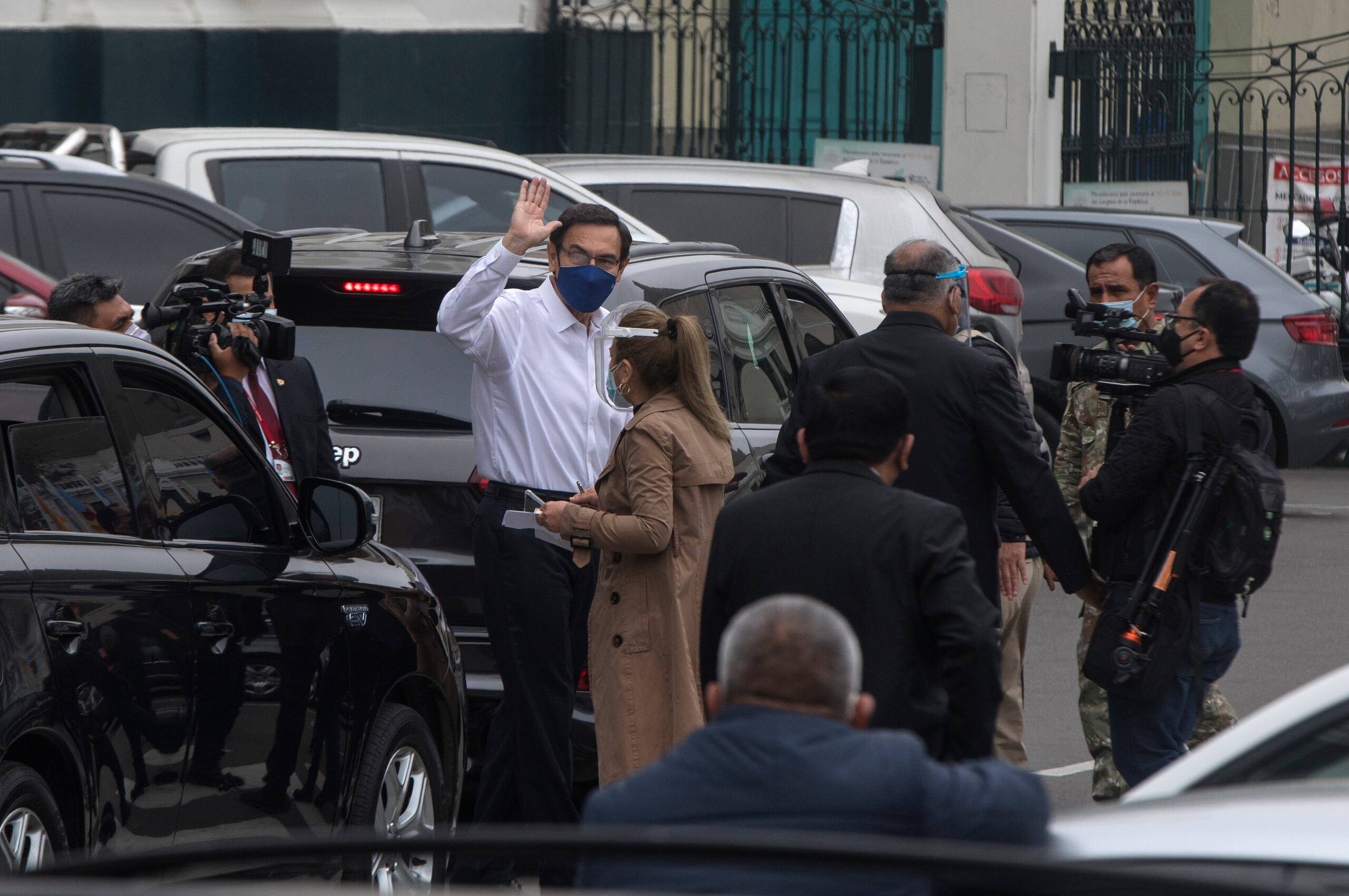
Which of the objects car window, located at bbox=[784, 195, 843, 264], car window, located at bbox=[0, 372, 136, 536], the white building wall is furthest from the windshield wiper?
the white building wall

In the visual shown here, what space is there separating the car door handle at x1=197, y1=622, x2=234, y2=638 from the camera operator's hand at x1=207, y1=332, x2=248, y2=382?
193 centimetres

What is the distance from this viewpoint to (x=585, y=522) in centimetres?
532

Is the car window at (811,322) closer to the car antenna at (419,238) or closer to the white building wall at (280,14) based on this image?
the car antenna at (419,238)

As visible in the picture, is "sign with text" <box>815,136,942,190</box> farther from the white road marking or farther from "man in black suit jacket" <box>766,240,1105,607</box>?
"man in black suit jacket" <box>766,240,1105,607</box>

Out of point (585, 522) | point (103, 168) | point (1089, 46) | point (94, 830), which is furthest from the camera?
point (1089, 46)

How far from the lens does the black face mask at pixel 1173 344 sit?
5.74 meters

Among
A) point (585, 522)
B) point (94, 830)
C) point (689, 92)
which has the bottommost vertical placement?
point (94, 830)

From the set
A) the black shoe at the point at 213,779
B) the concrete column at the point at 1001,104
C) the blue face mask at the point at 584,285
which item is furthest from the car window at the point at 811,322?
the concrete column at the point at 1001,104

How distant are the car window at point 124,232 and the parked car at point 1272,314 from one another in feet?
21.2

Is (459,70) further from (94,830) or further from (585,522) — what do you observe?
(94,830)

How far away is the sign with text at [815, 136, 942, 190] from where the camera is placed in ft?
57.6

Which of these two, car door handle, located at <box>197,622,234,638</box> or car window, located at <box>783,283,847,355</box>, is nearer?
car door handle, located at <box>197,622,234,638</box>

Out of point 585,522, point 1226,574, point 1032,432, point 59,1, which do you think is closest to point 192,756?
point 585,522

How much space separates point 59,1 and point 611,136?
504cm
